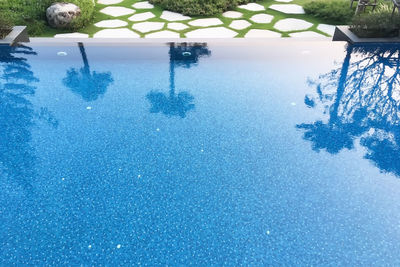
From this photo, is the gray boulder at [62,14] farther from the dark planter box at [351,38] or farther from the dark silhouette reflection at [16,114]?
the dark planter box at [351,38]

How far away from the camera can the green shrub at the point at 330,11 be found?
24.2 feet

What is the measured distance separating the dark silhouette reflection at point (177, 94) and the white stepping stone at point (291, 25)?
6.13ft

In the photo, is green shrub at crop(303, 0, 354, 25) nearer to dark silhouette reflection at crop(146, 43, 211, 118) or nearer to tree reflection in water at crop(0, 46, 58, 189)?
dark silhouette reflection at crop(146, 43, 211, 118)

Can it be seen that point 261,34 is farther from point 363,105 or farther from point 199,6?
point 363,105

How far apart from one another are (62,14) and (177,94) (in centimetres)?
333

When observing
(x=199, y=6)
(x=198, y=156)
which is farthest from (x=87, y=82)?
(x=199, y=6)

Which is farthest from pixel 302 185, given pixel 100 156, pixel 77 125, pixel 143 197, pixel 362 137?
pixel 77 125

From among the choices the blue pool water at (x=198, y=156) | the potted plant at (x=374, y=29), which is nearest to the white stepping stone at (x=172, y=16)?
the blue pool water at (x=198, y=156)

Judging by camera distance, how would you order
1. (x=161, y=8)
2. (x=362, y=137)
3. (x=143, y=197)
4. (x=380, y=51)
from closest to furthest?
1. (x=143, y=197)
2. (x=362, y=137)
3. (x=380, y=51)
4. (x=161, y=8)

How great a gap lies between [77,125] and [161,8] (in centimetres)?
463

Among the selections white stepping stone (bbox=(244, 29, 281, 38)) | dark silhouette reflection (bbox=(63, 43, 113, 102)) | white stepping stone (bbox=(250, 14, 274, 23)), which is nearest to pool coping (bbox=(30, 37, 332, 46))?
white stepping stone (bbox=(244, 29, 281, 38))

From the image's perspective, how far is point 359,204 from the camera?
334cm

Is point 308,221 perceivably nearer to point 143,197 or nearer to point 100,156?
point 143,197

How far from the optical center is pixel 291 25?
7168mm
